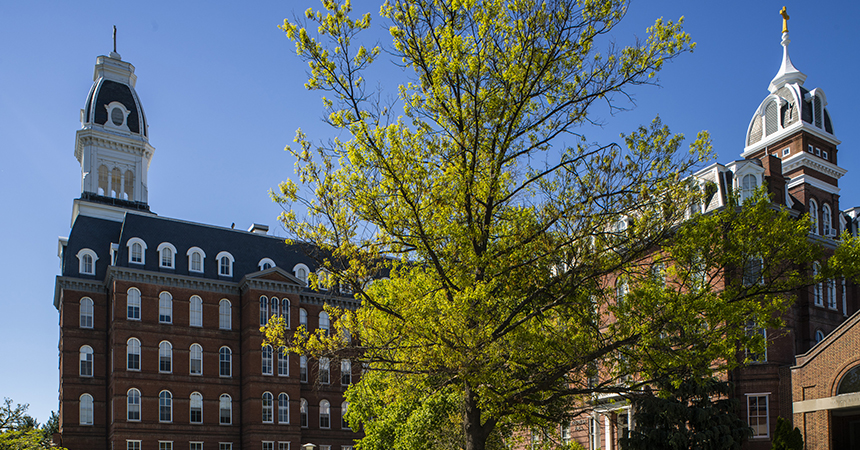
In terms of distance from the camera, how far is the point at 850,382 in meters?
28.3

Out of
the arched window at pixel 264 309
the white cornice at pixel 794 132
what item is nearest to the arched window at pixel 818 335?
the white cornice at pixel 794 132

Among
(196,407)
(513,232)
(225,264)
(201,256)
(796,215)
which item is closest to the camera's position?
(513,232)

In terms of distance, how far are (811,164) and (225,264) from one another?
123 feet

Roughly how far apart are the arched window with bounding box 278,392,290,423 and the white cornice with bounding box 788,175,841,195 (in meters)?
32.7

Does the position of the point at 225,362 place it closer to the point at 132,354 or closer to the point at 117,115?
the point at 132,354

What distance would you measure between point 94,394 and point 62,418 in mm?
2176

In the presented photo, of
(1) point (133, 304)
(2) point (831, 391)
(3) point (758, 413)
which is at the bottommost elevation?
(3) point (758, 413)

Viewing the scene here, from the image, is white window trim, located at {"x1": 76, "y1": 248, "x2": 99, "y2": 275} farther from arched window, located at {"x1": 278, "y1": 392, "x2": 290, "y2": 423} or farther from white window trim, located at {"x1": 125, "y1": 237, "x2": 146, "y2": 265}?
arched window, located at {"x1": 278, "y1": 392, "x2": 290, "y2": 423}

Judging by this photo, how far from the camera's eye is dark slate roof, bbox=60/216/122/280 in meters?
47.9

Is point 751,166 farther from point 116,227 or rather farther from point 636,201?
point 116,227

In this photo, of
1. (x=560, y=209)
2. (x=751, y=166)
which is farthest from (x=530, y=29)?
(x=751, y=166)

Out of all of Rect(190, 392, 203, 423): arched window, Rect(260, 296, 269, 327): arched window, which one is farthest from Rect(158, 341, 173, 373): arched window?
Rect(260, 296, 269, 327): arched window

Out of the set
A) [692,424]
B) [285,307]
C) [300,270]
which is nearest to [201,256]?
[285,307]

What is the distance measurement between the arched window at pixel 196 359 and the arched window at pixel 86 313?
6.46 m
